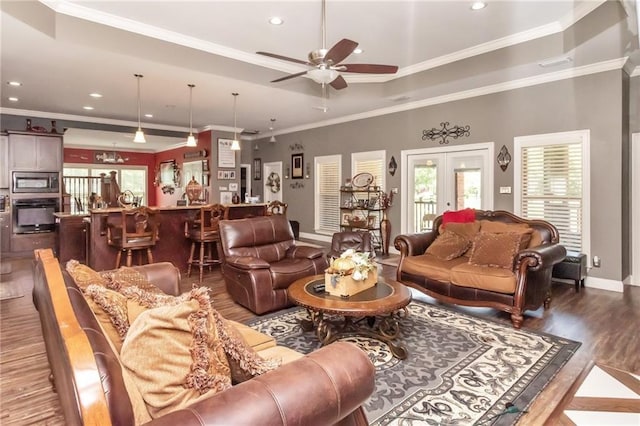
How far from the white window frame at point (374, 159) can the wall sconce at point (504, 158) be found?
2.21 meters

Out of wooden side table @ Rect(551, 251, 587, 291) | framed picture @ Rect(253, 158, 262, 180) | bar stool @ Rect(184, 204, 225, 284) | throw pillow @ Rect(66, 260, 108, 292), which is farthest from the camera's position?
framed picture @ Rect(253, 158, 262, 180)

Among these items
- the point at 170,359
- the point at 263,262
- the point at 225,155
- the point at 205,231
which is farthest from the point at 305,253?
the point at 225,155

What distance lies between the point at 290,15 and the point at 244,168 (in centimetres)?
724

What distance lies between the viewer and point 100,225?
4.82 meters

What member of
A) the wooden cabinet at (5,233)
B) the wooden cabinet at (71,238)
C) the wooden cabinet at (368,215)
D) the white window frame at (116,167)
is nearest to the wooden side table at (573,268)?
the wooden cabinet at (368,215)

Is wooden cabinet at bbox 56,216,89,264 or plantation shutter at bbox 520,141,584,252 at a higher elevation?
plantation shutter at bbox 520,141,584,252

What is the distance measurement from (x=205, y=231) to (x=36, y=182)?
4.16 metres

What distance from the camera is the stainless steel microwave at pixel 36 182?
263 inches

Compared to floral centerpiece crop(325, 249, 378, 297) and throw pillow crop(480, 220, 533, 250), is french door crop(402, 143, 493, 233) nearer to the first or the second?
throw pillow crop(480, 220, 533, 250)

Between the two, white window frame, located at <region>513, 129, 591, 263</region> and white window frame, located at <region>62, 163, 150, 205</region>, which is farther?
white window frame, located at <region>62, 163, 150, 205</region>

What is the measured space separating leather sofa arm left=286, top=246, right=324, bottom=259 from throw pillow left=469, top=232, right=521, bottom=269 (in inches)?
65.9

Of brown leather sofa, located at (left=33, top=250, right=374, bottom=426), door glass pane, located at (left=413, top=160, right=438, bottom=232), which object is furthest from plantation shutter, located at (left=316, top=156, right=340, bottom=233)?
brown leather sofa, located at (left=33, top=250, right=374, bottom=426)

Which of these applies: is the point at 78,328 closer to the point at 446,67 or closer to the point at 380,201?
the point at 446,67

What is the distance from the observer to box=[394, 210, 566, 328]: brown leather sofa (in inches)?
131
